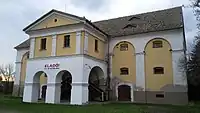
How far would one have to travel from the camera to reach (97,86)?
85.2ft

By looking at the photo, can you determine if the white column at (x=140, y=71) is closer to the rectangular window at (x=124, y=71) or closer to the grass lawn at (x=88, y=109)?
the rectangular window at (x=124, y=71)

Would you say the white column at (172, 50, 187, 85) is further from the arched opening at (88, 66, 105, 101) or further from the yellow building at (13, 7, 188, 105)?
the arched opening at (88, 66, 105, 101)

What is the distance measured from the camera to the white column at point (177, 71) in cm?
2269

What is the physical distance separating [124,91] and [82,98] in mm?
6595

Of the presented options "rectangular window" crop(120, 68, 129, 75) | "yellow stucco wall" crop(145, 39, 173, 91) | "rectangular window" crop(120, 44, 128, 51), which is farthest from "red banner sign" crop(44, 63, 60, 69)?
"yellow stucco wall" crop(145, 39, 173, 91)

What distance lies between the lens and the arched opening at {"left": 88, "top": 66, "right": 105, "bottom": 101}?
82.5 ft

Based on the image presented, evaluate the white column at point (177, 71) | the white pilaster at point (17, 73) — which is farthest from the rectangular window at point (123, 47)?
the white pilaster at point (17, 73)

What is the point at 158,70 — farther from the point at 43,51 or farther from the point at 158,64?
the point at 43,51

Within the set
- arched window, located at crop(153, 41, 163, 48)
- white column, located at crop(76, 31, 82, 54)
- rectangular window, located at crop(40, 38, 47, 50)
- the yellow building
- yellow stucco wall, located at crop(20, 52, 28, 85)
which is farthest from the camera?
yellow stucco wall, located at crop(20, 52, 28, 85)

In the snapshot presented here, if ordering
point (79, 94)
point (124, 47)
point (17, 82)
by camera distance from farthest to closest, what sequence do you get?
point (17, 82)
point (124, 47)
point (79, 94)

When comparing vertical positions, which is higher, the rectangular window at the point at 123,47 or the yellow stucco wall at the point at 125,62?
the rectangular window at the point at 123,47

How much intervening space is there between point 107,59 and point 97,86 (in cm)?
334

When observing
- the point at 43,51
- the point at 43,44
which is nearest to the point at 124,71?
the point at 43,51

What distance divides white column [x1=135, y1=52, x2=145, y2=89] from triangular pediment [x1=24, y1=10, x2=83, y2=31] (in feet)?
25.6
